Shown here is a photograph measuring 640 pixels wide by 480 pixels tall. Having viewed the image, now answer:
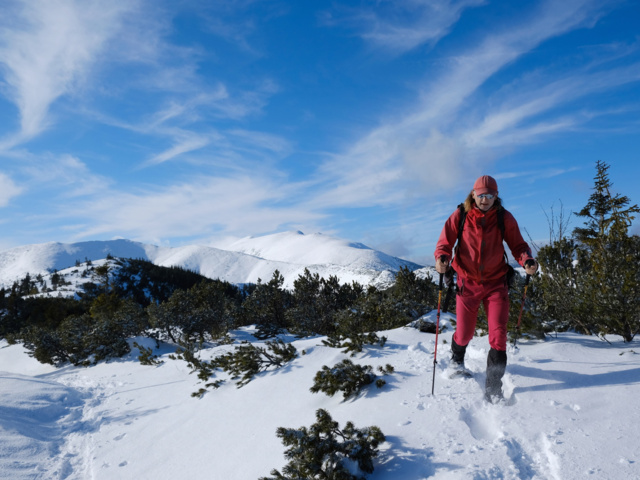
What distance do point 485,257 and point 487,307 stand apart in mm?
611

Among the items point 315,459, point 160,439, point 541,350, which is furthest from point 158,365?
point 541,350

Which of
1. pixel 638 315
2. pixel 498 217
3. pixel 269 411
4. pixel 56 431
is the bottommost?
pixel 56 431

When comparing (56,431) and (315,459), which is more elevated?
(315,459)

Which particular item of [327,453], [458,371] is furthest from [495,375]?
[327,453]

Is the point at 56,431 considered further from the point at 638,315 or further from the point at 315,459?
the point at 638,315

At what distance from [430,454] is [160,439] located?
395 cm

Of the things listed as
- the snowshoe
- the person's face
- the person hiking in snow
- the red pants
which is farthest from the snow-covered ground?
the person's face

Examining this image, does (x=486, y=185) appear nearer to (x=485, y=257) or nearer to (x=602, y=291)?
(x=485, y=257)

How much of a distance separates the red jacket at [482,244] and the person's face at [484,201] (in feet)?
0.19

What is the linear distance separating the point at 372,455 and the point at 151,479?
2739 mm

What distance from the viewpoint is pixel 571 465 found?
2.75 metres

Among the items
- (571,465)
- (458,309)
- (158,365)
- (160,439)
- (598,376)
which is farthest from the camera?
(158,365)

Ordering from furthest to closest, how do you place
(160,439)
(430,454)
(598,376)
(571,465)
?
(160,439) → (598,376) → (430,454) → (571,465)

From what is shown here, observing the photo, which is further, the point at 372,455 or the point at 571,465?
the point at 372,455
